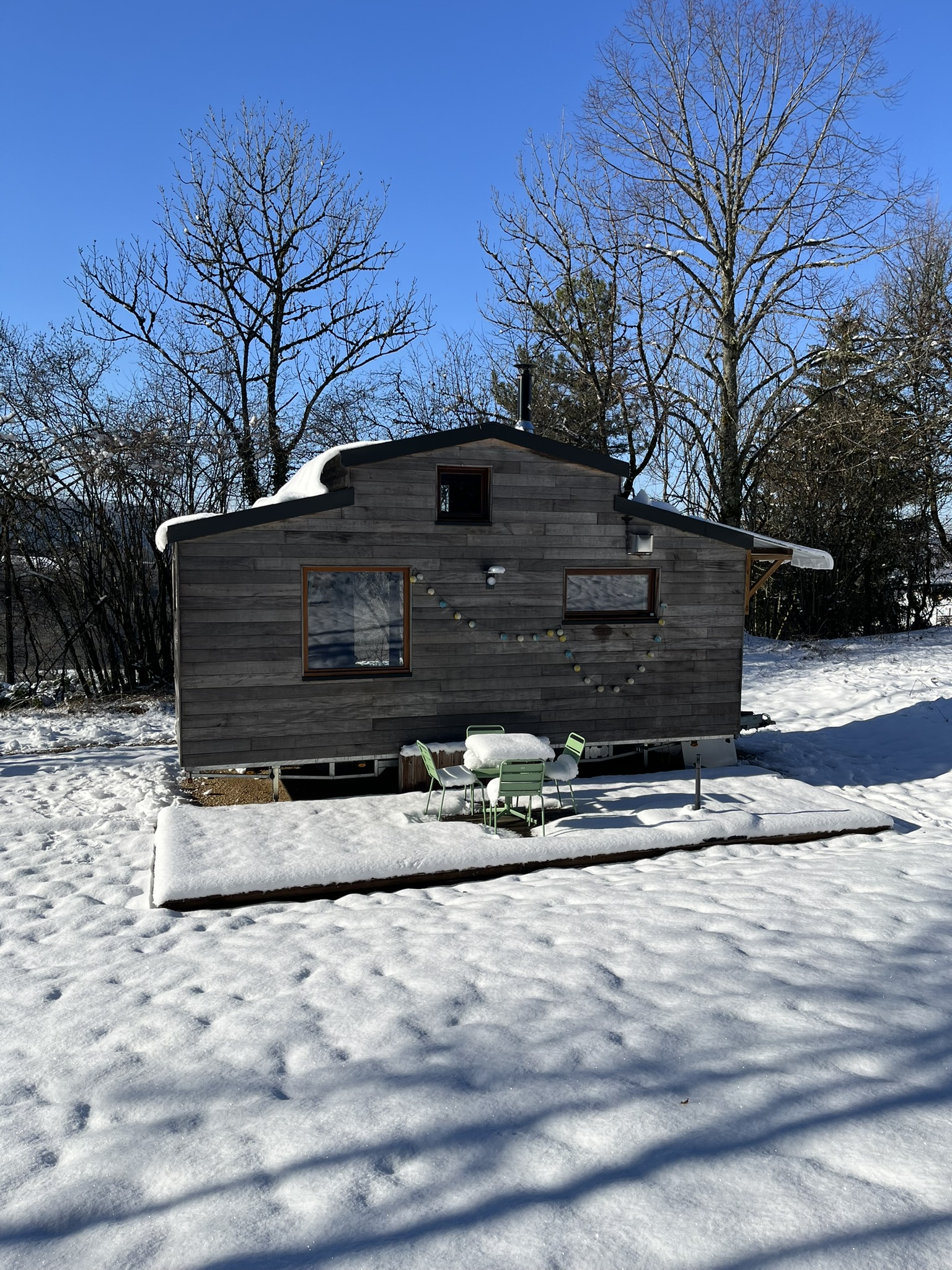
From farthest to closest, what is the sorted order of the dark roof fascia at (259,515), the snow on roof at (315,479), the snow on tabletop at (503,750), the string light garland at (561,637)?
the string light garland at (561,637) → the snow on roof at (315,479) → the dark roof fascia at (259,515) → the snow on tabletop at (503,750)

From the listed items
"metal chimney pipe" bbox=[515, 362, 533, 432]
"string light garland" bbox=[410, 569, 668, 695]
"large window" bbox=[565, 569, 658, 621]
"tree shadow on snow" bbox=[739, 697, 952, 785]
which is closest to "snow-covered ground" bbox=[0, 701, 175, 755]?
"string light garland" bbox=[410, 569, 668, 695]

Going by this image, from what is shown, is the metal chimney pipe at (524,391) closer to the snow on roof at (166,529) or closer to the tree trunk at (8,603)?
the snow on roof at (166,529)

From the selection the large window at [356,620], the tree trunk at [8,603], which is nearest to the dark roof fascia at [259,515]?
the large window at [356,620]

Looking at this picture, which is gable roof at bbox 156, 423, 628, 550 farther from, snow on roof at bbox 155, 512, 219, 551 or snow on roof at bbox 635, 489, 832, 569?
snow on roof at bbox 635, 489, 832, 569

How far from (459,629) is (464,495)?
4.43 feet

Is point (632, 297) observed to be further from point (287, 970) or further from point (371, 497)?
point (287, 970)

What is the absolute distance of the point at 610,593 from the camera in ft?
29.9

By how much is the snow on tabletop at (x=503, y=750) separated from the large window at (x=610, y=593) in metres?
1.73

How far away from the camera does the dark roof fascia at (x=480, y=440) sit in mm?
8047

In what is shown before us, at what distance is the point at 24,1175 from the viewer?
2.78 m

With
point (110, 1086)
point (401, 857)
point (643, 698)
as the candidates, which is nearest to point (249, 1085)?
point (110, 1086)

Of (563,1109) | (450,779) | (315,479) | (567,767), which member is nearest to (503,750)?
(450,779)

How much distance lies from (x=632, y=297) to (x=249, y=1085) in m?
19.1

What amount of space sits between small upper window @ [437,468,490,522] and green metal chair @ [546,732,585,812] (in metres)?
2.39
